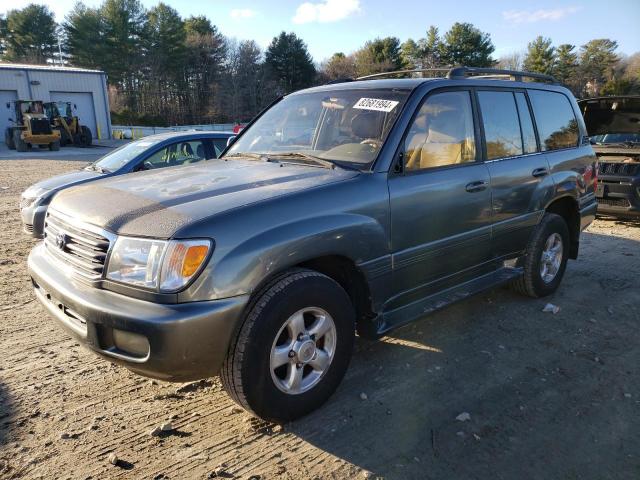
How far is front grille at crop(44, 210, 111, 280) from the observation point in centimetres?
249

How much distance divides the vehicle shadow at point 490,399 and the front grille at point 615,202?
339cm

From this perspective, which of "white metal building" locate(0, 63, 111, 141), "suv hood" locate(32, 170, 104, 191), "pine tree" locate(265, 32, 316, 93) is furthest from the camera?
"pine tree" locate(265, 32, 316, 93)

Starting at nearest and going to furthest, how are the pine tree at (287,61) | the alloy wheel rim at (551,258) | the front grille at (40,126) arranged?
the alloy wheel rim at (551,258) < the front grille at (40,126) < the pine tree at (287,61)

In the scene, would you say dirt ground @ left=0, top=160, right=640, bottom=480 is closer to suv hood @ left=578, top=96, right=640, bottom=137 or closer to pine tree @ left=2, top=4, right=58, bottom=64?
suv hood @ left=578, top=96, right=640, bottom=137

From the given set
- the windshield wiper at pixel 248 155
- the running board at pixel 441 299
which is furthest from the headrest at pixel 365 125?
the running board at pixel 441 299

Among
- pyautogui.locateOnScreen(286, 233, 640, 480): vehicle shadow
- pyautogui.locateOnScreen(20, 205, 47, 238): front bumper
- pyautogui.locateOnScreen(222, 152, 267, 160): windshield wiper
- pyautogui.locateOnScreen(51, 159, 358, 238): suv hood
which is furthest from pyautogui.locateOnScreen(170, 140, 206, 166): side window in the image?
pyautogui.locateOnScreen(286, 233, 640, 480): vehicle shadow

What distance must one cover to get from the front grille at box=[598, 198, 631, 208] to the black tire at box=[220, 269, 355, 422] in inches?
250

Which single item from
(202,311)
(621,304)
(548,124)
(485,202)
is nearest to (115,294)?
(202,311)

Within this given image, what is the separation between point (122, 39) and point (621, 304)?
184ft

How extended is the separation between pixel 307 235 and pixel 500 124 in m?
2.27

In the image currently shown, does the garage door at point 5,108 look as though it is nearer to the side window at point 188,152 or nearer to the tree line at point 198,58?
the tree line at point 198,58

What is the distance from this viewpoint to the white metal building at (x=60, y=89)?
32688mm

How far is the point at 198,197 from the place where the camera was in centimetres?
268

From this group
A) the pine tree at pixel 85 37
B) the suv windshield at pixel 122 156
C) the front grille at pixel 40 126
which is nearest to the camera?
the suv windshield at pixel 122 156
